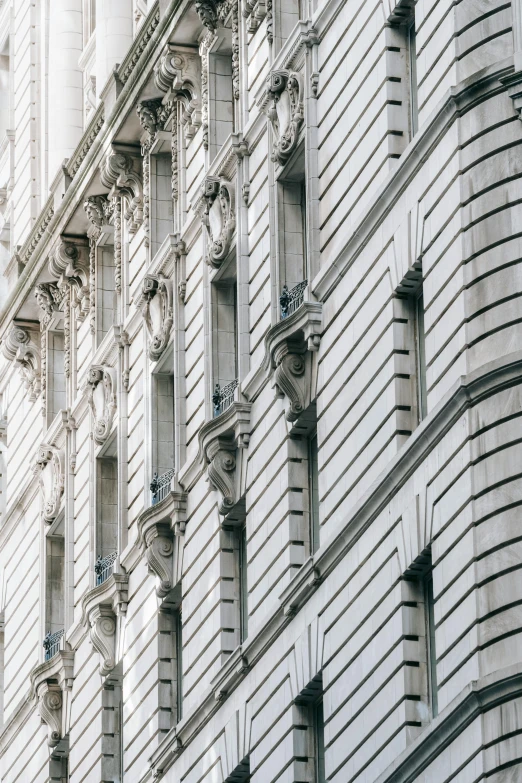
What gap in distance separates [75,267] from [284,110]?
53.6 feet

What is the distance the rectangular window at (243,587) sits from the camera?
159 ft

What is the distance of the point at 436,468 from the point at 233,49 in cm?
1575

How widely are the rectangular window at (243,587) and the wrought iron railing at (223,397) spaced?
90.3 inches

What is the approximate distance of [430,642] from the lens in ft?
129

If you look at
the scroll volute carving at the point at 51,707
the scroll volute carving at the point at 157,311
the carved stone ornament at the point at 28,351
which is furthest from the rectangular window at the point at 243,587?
the carved stone ornament at the point at 28,351

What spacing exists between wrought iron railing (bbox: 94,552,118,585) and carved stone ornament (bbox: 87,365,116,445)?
8.78 feet

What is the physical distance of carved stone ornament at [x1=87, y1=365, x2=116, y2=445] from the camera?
59.0 metres

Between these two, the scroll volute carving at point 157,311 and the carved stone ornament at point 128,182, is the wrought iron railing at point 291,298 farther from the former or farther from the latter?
the carved stone ornament at point 128,182

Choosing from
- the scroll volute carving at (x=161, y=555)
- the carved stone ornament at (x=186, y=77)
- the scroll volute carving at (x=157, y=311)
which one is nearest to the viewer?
the scroll volute carving at (x=161, y=555)

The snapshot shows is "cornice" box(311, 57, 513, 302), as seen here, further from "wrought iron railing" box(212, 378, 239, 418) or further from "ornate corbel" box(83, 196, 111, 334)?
"ornate corbel" box(83, 196, 111, 334)

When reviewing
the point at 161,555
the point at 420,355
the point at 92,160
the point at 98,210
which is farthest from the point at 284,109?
the point at 98,210

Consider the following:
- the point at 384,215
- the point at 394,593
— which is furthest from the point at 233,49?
the point at 394,593

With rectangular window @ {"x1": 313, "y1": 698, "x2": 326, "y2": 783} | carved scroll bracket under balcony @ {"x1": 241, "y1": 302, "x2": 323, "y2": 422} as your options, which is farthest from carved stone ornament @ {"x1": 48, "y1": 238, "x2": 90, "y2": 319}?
rectangular window @ {"x1": 313, "y1": 698, "x2": 326, "y2": 783}

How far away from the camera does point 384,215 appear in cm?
4231
